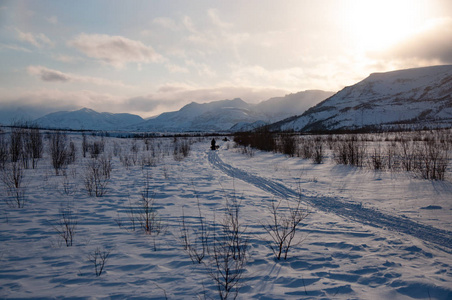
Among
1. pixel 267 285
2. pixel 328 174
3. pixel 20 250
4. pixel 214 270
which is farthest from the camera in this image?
pixel 328 174

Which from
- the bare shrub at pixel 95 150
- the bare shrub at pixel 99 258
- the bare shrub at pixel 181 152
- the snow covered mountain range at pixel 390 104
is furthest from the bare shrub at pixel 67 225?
the snow covered mountain range at pixel 390 104

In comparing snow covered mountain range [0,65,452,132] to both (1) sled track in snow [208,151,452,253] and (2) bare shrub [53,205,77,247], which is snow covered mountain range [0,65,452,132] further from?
(2) bare shrub [53,205,77,247]

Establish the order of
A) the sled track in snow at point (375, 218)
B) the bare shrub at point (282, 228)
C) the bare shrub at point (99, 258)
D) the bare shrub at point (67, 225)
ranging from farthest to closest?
the sled track in snow at point (375, 218), the bare shrub at point (67, 225), the bare shrub at point (282, 228), the bare shrub at point (99, 258)

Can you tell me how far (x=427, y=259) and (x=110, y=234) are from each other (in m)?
4.57

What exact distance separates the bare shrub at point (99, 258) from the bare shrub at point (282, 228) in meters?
2.11

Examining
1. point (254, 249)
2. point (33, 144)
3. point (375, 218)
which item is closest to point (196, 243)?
point (254, 249)

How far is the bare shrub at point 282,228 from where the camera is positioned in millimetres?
3054

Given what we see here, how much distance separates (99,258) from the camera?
2832mm

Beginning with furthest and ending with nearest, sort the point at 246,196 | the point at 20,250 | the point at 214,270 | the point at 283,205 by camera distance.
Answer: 1. the point at 246,196
2. the point at 283,205
3. the point at 20,250
4. the point at 214,270

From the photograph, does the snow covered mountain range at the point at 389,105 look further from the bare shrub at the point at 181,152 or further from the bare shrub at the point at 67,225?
the bare shrub at the point at 67,225

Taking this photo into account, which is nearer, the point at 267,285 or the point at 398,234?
the point at 267,285

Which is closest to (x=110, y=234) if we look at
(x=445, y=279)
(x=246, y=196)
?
(x=246, y=196)

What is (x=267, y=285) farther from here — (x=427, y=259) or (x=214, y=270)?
(x=427, y=259)

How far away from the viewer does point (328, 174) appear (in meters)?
9.12
